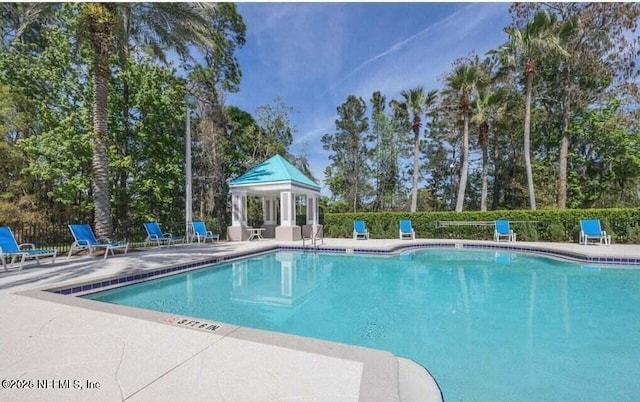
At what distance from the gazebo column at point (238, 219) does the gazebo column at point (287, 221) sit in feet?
6.86

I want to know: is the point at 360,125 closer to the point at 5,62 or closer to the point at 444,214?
the point at 444,214

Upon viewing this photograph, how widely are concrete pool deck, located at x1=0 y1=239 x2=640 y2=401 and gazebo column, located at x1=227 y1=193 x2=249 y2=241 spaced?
1149 cm

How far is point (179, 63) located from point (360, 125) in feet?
55.3

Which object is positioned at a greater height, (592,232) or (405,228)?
(405,228)

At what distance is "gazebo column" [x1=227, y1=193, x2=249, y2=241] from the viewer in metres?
15.3

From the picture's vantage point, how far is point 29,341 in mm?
2943

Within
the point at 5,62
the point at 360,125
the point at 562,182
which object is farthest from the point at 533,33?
the point at 5,62

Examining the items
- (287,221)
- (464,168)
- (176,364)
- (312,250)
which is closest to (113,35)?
(287,221)

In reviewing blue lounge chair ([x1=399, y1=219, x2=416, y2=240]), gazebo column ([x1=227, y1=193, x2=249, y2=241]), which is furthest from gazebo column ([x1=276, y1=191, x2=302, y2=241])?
blue lounge chair ([x1=399, y1=219, x2=416, y2=240])

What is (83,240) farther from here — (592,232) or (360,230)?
(592,232)

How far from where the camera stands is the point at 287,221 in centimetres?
1470

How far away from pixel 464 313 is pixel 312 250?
7693 mm

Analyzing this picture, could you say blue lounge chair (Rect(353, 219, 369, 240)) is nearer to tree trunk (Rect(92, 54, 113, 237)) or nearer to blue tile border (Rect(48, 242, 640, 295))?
blue tile border (Rect(48, 242, 640, 295))

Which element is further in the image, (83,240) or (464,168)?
(464,168)
